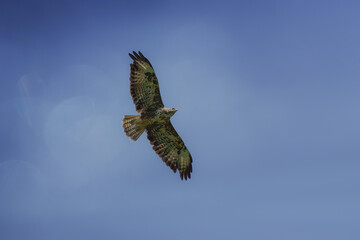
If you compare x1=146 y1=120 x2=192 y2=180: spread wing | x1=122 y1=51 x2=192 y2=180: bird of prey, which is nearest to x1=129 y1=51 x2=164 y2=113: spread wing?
x1=122 y1=51 x2=192 y2=180: bird of prey

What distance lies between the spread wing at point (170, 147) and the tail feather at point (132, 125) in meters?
0.58

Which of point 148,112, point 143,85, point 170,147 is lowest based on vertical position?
point 170,147

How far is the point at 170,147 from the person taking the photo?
52.9 feet

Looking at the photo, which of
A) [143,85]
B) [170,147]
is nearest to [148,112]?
[143,85]

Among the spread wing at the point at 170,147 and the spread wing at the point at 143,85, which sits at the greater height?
the spread wing at the point at 143,85

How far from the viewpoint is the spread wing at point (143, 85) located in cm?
1438

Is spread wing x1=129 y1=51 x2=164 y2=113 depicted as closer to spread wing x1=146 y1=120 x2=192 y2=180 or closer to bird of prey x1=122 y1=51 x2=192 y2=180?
bird of prey x1=122 y1=51 x2=192 y2=180

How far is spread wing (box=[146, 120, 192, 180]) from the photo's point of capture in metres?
15.6

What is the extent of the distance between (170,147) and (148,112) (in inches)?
82.0

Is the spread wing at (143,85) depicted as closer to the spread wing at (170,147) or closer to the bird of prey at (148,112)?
the bird of prey at (148,112)

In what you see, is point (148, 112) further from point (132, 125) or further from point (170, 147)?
point (170, 147)

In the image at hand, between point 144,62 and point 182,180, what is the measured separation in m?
5.08

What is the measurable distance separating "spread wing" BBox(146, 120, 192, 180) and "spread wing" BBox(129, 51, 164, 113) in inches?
39.5

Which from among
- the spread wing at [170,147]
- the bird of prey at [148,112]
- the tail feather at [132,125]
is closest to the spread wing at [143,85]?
the bird of prey at [148,112]
